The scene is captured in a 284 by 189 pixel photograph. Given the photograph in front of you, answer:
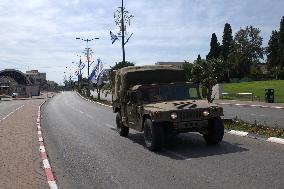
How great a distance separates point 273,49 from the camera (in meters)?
124

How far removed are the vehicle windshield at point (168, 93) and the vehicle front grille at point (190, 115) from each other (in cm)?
145

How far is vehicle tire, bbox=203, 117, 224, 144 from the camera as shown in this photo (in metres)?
13.2

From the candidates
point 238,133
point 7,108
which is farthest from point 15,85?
point 238,133

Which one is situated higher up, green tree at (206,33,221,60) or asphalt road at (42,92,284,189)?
green tree at (206,33,221,60)

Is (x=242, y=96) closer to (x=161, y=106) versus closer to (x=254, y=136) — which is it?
(x=254, y=136)

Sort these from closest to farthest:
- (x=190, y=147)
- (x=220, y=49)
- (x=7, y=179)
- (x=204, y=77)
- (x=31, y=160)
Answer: (x=7, y=179)
(x=31, y=160)
(x=190, y=147)
(x=204, y=77)
(x=220, y=49)

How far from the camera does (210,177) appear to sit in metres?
8.98

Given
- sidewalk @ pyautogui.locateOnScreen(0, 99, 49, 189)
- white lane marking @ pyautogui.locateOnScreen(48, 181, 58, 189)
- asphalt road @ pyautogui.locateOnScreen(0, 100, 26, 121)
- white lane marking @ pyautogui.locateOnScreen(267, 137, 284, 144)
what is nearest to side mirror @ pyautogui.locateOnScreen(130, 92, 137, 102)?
sidewalk @ pyautogui.locateOnScreen(0, 99, 49, 189)

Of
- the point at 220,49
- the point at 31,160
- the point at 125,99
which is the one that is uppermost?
the point at 220,49

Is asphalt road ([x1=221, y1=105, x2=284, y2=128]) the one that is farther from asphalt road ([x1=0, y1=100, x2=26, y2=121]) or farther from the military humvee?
asphalt road ([x1=0, y1=100, x2=26, y2=121])

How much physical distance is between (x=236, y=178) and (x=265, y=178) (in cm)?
52

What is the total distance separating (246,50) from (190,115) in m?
123

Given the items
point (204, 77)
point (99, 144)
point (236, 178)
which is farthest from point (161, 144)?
point (204, 77)

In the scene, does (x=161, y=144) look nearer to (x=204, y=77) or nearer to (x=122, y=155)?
(x=122, y=155)
